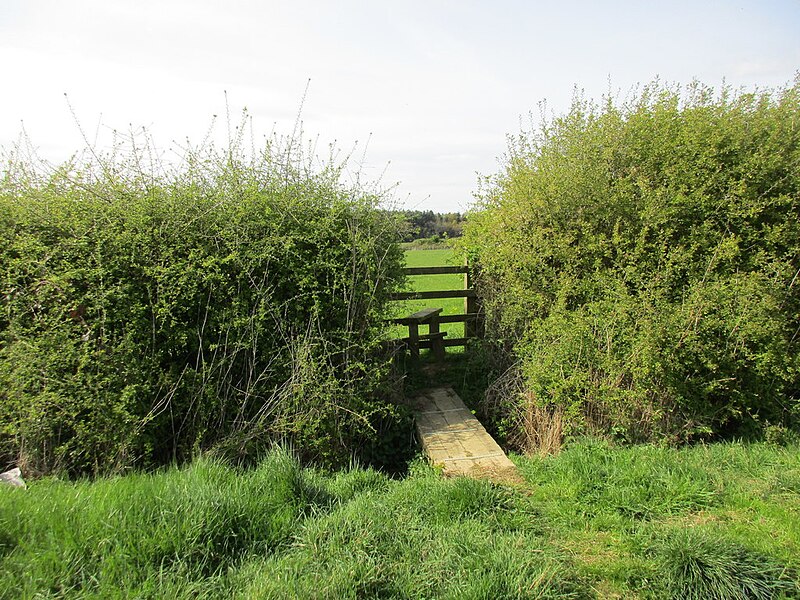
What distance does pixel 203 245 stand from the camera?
14.5 feet

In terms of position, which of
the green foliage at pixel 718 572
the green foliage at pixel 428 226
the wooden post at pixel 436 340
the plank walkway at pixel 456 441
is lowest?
the plank walkway at pixel 456 441

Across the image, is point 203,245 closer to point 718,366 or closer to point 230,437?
point 230,437

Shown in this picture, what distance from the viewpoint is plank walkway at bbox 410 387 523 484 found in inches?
169

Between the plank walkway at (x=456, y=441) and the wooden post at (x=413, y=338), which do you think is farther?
the wooden post at (x=413, y=338)

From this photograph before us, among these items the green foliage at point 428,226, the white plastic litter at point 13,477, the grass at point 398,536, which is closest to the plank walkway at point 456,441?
the grass at point 398,536

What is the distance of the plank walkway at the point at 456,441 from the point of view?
4293 mm

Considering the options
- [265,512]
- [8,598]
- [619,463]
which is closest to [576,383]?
[619,463]

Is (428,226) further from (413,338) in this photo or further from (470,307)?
(413,338)

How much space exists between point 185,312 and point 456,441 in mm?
3091

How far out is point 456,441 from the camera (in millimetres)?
4938

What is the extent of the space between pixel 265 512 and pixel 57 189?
12.3 ft

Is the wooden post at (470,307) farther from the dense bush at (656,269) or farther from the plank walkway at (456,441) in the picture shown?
the plank walkway at (456,441)

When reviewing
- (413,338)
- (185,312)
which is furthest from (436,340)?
(185,312)

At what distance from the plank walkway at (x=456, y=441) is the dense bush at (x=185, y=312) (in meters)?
0.67
